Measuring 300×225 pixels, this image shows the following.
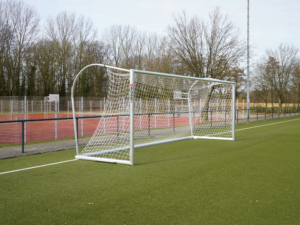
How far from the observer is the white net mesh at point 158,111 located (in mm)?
8062

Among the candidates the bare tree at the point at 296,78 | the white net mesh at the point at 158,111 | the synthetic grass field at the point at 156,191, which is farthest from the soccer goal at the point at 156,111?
the bare tree at the point at 296,78

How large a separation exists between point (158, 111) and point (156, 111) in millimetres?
153

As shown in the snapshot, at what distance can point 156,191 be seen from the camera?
4398mm

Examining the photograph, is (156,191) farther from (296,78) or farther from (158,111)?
(296,78)

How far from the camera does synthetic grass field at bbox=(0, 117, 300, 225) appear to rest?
3375 millimetres

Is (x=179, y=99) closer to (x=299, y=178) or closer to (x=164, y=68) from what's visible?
(x=299, y=178)

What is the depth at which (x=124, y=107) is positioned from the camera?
8453mm

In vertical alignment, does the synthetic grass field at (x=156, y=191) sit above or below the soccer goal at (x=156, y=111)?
below

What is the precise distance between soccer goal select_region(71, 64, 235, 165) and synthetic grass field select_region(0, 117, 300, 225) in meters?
1.09

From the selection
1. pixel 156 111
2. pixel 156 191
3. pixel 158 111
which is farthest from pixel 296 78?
pixel 156 191

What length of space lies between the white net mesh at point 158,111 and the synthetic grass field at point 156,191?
61.4 inches

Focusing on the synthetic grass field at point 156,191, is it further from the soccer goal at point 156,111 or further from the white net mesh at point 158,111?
the white net mesh at point 158,111

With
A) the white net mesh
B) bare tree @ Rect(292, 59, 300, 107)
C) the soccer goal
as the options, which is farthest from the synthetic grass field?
bare tree @ Rect(292, 59, 300, 107)

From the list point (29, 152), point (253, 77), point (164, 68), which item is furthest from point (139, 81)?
point (253, 77)
